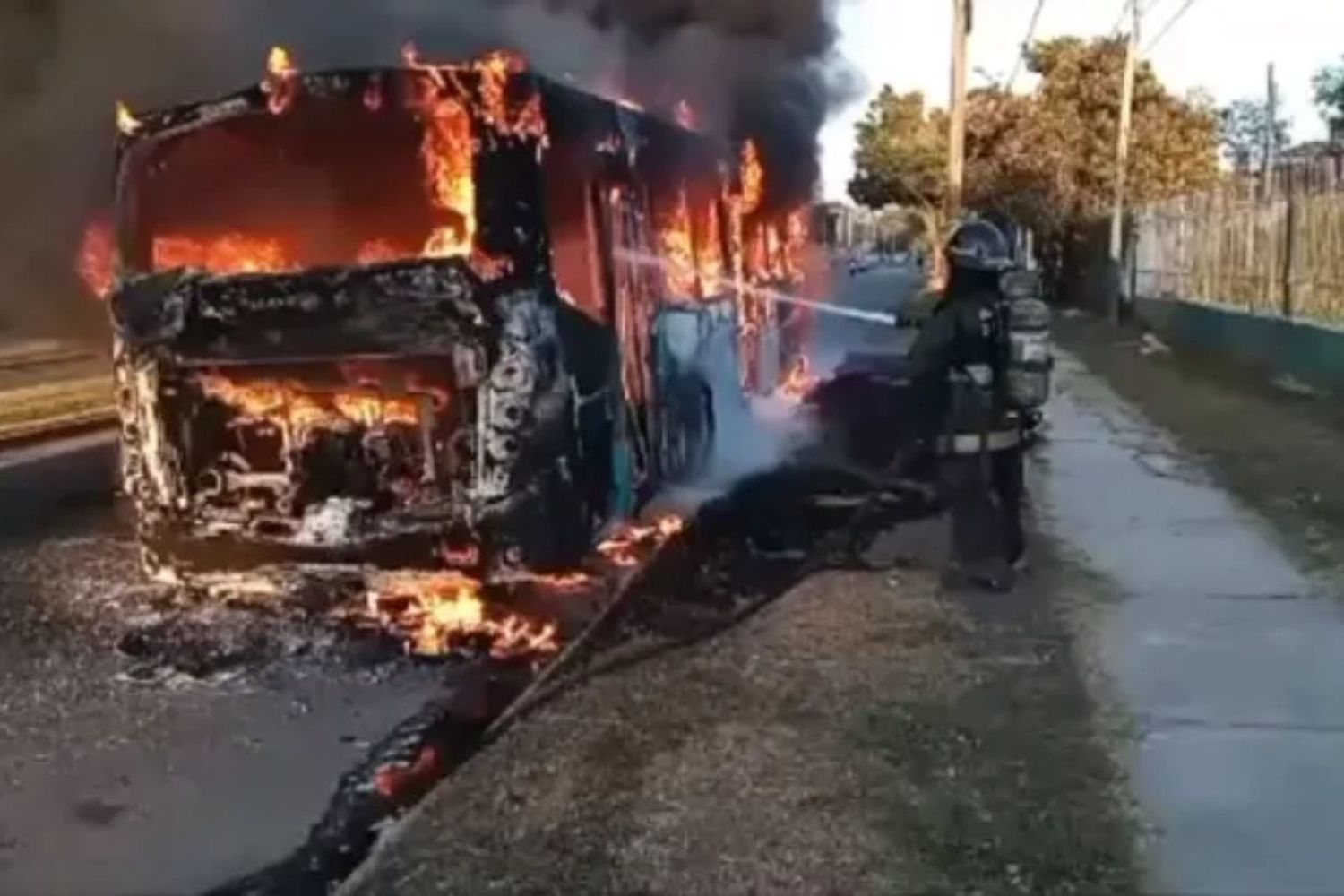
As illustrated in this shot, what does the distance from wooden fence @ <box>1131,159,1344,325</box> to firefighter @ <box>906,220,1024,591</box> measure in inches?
382

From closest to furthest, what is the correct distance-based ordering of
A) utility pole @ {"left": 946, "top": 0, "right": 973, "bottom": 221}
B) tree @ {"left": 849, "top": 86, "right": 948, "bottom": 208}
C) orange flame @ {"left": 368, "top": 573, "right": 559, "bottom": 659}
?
orange flame @ {"left": 368, "top": 573, "right": 559, "bottom": 659}
utility pole @ {"left": 946, "top": 0, "right": 973, "bottom": 221}
tree @ {"left": 849, "top": 86, "right": 948, "bottom": 208}

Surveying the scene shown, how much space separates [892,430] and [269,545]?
3.75 metres

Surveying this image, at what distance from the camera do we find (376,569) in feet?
24.6

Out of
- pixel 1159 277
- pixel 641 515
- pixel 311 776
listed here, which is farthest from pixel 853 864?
pixel 1159 277

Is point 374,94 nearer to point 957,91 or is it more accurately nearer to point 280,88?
point 280,88

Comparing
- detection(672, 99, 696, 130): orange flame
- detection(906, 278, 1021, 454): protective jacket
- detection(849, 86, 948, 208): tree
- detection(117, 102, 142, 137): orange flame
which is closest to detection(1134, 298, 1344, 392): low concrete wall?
detection(672, 99, 696, 130): orange flame

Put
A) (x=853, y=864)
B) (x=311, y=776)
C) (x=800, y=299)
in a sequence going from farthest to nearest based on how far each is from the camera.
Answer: (x=800, y=299) → (x=311, y=776) → (x=853, y=864)

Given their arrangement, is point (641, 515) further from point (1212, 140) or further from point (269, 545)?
point (1212, 140)

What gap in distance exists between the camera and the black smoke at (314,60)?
12.7 meters

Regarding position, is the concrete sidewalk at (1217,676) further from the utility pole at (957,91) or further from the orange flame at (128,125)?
the utility pole at (957,91)

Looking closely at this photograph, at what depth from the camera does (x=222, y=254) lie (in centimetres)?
772

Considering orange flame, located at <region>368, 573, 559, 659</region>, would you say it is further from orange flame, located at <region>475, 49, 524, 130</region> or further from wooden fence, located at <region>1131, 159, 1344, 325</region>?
wooden fence, located at <region>1131, 159, 1344, 325</region>

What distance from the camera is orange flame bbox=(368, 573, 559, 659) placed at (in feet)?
24.2

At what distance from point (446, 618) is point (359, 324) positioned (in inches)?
50.9
